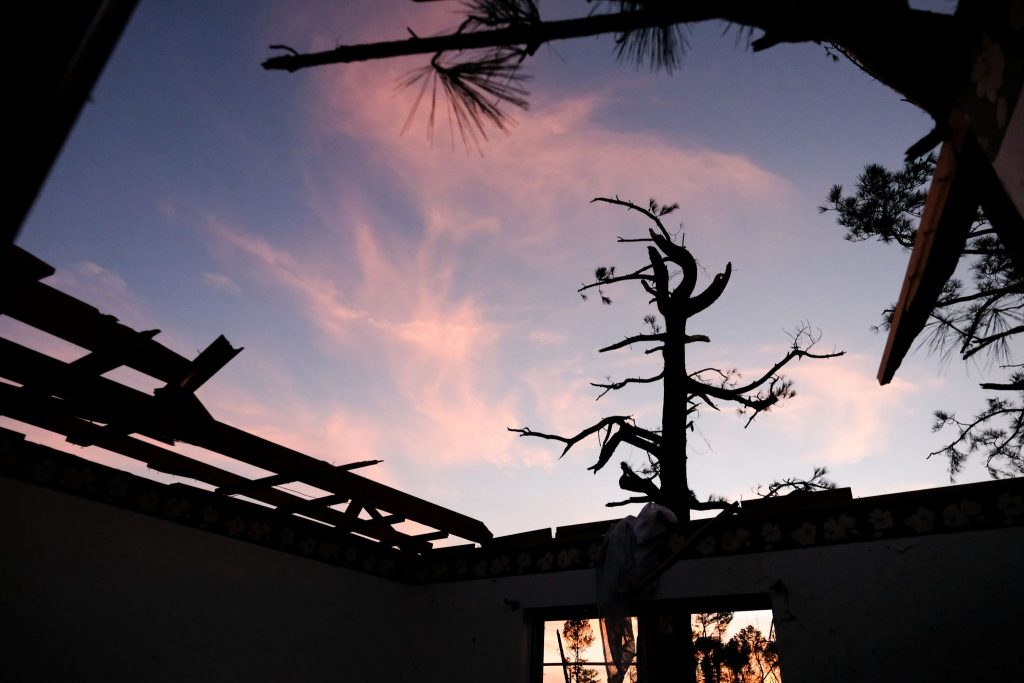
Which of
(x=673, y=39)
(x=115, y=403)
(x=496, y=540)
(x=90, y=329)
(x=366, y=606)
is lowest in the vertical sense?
(x=366, y=606)

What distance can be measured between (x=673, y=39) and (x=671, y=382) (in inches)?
184

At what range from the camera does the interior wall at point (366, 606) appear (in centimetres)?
380

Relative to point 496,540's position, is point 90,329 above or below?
above

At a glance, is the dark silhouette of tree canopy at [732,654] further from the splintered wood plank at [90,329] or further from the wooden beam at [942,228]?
the splintered wood plank at [90,329]

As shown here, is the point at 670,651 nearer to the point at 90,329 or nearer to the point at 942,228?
the point at 942,228

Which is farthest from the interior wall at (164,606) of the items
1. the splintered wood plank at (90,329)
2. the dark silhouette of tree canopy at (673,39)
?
the dark silhouette of tree canopy at (673,39)

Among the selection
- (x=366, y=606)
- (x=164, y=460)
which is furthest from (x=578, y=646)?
(x=164, y=460)

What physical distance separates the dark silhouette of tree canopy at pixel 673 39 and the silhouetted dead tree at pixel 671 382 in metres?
4.01

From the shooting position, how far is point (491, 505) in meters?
6.80

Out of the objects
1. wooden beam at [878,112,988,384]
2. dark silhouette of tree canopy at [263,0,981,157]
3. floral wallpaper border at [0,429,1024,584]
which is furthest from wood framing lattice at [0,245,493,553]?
wooden beam at [878,112,988,384]

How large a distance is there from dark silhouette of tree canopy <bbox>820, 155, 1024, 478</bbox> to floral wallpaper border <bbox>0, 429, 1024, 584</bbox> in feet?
2.93

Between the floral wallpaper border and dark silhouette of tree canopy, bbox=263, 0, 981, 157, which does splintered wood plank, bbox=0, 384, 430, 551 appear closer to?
A: the floral wallpaper border

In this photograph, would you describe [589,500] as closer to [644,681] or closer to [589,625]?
[589,625]

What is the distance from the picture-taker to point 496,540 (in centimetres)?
630
